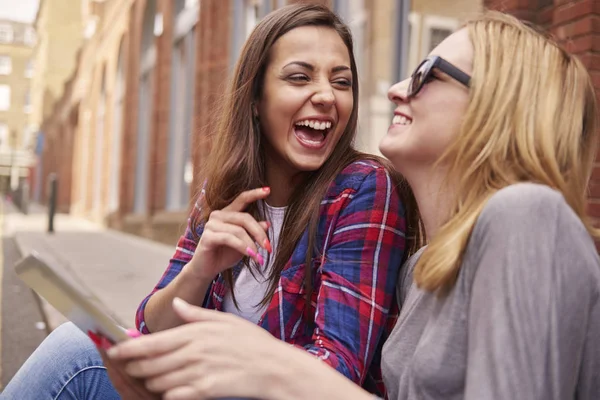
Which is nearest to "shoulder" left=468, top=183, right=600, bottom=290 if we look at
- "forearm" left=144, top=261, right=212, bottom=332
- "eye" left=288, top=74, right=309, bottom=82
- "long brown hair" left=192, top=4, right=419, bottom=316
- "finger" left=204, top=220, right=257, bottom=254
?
"finger" left=204, top=220, right=257, bottom=254

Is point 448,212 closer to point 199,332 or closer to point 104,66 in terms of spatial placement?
point 199,332

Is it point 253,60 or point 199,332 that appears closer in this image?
point 199,332

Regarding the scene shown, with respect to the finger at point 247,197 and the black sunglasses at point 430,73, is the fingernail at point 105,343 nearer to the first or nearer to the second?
the finger at point 247,197

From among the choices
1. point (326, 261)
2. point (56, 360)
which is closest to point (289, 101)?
point (326, 261)

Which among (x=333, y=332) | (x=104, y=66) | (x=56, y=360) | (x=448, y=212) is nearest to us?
(x=448, y=212)

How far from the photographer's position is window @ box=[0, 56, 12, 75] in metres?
68.8

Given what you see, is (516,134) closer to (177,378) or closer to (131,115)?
(177,378)

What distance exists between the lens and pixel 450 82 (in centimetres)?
144

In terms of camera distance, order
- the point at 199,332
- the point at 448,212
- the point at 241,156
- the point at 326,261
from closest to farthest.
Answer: the point at 199,332
the point at 448,212
the point at 326,261
the point at 241,156

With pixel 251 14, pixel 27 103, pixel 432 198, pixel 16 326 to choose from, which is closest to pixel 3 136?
pixel 27 103

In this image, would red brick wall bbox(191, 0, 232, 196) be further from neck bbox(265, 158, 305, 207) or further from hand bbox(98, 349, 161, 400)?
hand bbox(98, 349, 161, 400)

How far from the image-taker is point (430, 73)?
58.4 inches

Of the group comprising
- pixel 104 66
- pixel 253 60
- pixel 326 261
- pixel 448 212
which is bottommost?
pixel 326 261

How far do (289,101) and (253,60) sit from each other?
182 millimetres
